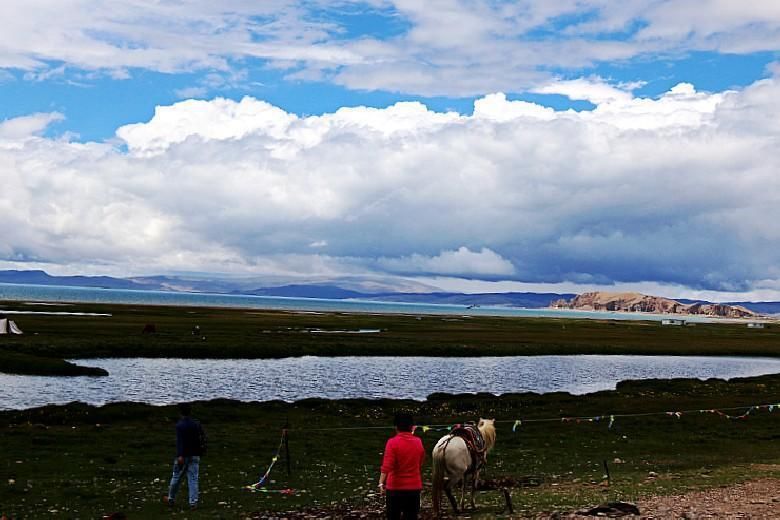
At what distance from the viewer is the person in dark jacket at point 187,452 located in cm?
2072

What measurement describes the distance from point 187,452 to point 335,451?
12150 mm

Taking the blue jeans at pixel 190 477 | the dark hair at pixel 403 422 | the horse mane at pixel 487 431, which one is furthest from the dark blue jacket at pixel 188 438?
the horse mane at pixel 487 431

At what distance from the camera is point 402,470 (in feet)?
51.4

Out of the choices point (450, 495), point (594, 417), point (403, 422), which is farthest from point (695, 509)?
point (594, 417)

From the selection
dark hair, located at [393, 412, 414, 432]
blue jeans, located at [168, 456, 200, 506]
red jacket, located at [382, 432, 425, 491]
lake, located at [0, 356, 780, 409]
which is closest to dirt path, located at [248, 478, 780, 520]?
blue jeans, located at [168, 456, 200, 506]

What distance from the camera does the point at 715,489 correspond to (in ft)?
75.6

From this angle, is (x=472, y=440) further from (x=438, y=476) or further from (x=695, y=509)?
(x=695, y=509)

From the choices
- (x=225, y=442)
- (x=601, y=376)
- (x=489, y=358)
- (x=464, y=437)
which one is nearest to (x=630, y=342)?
(x=489, y=358)

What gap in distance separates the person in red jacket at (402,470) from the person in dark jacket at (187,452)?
23.4 ft

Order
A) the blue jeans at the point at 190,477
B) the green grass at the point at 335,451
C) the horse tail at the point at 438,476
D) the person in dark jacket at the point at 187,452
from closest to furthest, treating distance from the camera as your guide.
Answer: the horse tail at the point at 438,476 < the person in dark jacket at the point at 187,452 < the blue jeans at the point at 190,477 < the green grass at the point at 335,451

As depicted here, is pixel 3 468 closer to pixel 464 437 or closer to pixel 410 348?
pixel 464 437

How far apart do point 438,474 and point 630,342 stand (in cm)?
11122

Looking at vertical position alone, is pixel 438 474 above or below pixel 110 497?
above

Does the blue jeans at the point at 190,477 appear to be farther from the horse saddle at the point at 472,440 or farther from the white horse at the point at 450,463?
the horse saddle at the point at 472,440
